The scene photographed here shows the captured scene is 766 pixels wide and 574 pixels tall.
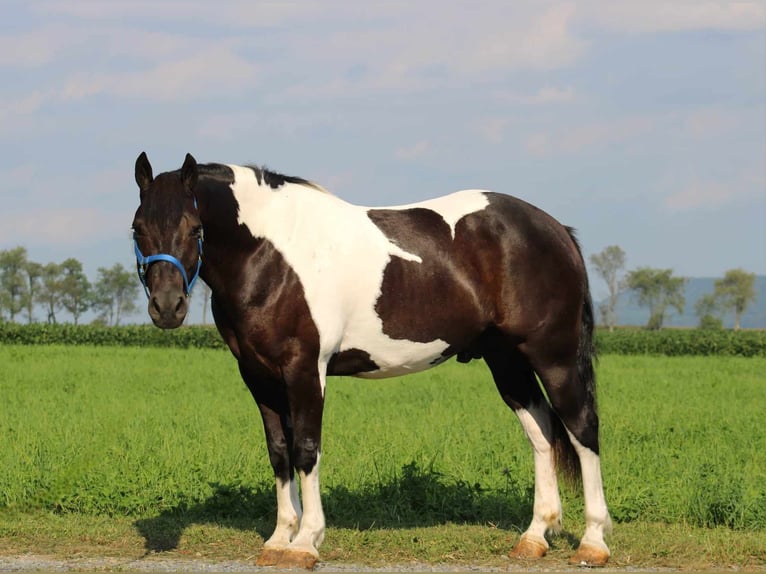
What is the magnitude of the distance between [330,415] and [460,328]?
9747 millimetres

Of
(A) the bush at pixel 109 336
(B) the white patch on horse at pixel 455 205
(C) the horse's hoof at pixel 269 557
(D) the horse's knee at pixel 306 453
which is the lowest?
(C) the horse's hoof at pixel 269 557

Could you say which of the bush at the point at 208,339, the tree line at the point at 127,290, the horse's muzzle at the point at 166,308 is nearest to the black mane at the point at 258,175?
the horse's muzzle at the point at 166,308

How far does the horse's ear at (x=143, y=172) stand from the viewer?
625cm

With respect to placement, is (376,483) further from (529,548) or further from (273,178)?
(273,178)

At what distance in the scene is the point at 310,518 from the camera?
6.61 metres

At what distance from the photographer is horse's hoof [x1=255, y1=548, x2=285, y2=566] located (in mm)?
6648

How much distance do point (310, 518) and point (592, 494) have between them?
227cm

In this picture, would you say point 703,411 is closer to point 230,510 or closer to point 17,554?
point 230,510

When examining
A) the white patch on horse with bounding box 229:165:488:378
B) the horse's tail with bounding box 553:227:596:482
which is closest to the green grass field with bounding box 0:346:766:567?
the horse's tail with bounding box 553:227:596:482

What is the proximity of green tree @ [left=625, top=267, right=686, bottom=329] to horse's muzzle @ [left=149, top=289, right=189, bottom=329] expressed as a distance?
152910 millimetres

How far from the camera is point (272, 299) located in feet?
21.5

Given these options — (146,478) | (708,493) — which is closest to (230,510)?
(146,478)

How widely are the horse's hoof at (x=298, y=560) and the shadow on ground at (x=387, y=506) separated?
1.64 meters

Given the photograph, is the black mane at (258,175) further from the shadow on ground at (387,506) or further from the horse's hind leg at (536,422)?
the shadow on ground at (387,506)
